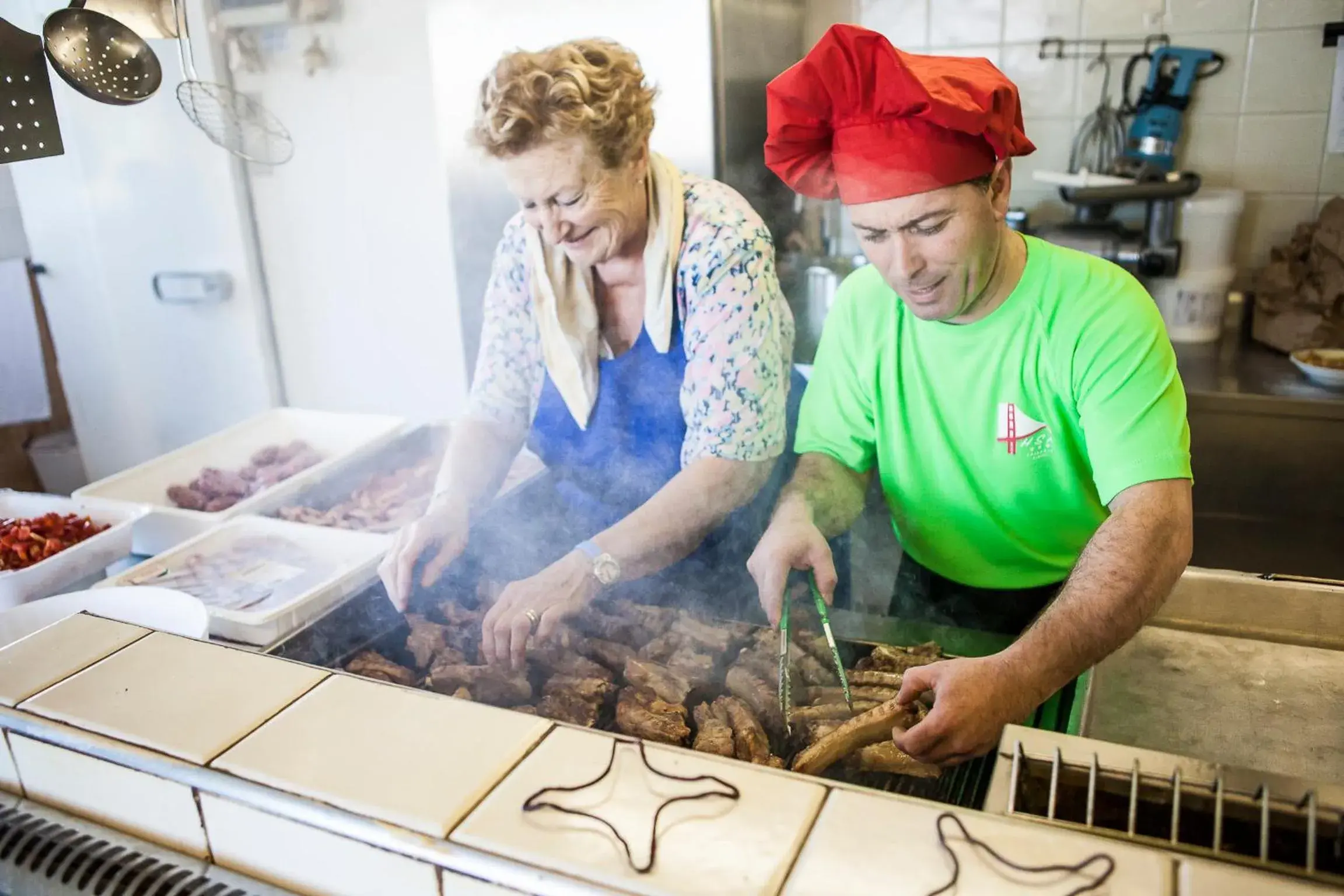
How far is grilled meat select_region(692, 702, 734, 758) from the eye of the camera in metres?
1.16

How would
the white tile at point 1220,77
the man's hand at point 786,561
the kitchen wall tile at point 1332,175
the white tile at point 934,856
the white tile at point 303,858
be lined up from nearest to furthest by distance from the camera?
the white tile at point 934,856
the white tile at point 303,858
the man's hand at point 786,561
the white tile at point 1220,77
the kitchen wall tile at point 1332,175

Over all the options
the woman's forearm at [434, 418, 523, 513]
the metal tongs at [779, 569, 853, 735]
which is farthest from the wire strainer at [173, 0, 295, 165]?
the metal tongs at [779, 569, 853, 735]

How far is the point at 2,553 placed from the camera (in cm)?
152

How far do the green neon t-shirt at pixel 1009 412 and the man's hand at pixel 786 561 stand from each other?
201 mm

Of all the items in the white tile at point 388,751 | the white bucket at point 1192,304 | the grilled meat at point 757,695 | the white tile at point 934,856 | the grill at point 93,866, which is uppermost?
the white bucket at point 1192,304

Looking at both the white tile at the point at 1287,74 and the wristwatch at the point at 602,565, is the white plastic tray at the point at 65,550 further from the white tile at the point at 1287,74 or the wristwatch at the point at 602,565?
the white tile at the point at 1287,74

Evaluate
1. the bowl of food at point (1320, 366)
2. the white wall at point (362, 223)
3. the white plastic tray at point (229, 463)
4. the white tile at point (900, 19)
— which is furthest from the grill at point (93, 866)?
the bowl of food at point (1320, 366)

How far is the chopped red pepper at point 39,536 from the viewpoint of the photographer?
1.53 m

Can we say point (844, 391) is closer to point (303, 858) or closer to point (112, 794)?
point (303, 858)

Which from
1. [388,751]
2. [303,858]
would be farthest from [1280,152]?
[303,858]

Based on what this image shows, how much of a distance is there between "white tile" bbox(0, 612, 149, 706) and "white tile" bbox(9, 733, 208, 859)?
65 mm

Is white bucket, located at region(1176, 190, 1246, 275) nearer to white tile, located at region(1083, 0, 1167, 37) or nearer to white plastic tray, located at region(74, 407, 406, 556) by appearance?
white tile, located at region(1083, 0, 1167, 37)

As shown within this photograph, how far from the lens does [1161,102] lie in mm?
1886

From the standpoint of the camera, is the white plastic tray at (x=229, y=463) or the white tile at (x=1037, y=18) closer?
the white tile at (x=1037, y=18)
